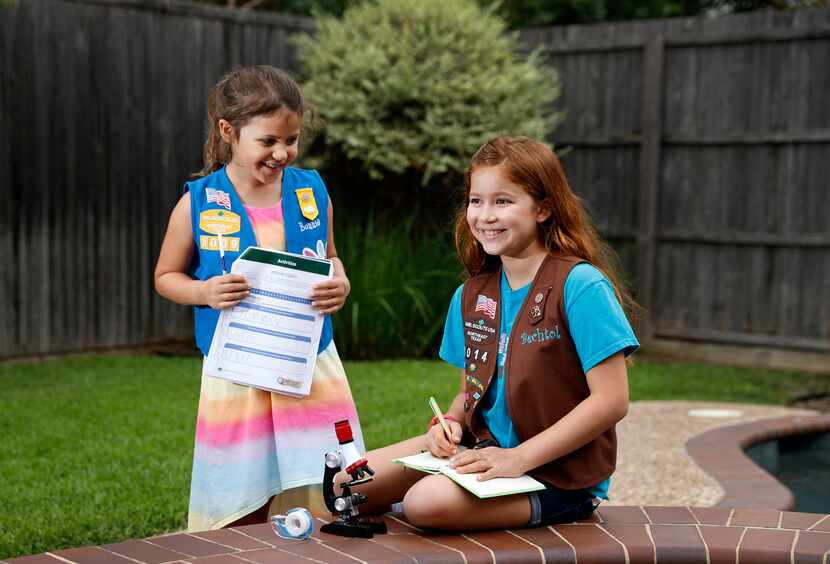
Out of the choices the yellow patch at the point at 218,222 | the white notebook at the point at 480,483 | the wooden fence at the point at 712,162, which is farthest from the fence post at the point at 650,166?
the white notebook at the point at 480,483

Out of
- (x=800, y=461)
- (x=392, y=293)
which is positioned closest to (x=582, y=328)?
(x=800, y=461)

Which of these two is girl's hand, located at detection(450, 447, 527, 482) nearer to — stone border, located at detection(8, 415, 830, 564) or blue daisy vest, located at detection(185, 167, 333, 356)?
stone border, located at detection(8, 415, 830, 564)

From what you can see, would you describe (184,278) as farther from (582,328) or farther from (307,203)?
(582,328)

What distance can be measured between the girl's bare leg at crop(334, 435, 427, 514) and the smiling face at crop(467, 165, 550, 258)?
61 centimetres

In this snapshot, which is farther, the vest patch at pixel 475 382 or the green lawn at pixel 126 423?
the green lawn at pixel 126 423

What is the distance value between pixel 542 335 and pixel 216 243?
0.95 meters

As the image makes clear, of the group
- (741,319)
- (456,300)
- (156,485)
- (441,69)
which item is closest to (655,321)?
(741,319)

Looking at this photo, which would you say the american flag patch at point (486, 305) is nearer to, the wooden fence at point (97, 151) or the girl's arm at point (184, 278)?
the girl's arm at point (184, 278)

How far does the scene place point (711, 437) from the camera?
5641mm

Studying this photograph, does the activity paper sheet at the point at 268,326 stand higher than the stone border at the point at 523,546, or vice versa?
the activity paper sheet at the point at 268,326

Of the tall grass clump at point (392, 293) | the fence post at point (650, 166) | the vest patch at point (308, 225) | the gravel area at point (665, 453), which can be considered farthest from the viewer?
the fence post at point (650, 166)

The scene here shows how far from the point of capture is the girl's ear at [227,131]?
122 inches

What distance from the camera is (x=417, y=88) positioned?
817 centimetres

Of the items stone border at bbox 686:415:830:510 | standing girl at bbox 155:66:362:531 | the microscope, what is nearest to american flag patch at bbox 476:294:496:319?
standing girl at bbox 155:66:362:531
